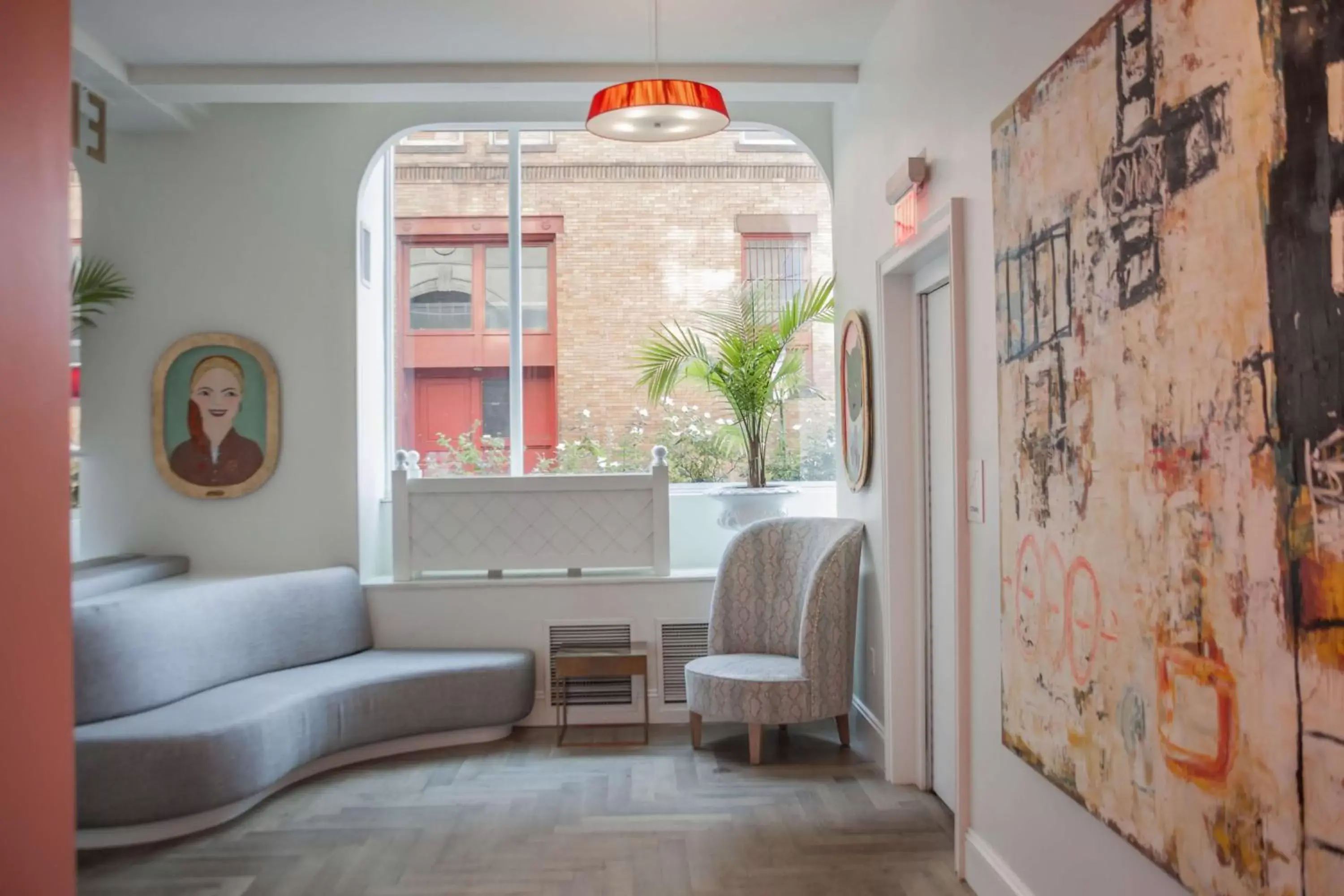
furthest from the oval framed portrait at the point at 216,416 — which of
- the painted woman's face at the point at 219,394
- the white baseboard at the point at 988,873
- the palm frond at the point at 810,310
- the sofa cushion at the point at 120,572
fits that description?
the white baseboard at the point at 988,873

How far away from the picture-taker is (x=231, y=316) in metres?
5.35

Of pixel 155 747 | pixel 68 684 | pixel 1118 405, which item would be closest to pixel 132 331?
pixel 155 747

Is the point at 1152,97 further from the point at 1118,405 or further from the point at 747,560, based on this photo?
the point at 747,560

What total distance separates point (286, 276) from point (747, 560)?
2.82m

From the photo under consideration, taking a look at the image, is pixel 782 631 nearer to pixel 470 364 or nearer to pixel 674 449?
pixel 674 449

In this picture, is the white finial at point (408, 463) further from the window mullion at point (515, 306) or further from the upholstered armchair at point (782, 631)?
the upholstered armchair at point (782, 631)

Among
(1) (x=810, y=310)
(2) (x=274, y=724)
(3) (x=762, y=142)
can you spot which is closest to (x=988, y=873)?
(2) (x=274, y=724)

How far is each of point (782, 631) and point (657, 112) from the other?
2.51 meters

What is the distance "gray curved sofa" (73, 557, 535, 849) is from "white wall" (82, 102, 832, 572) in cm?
33

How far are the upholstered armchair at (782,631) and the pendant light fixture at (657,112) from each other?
1.86 metres

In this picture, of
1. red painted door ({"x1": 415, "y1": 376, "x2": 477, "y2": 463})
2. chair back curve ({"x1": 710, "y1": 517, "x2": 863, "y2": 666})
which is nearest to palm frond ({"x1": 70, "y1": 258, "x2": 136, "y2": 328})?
red painted door ({"x1": 415, "y1": 376, "x2": 477, "y2": 463})

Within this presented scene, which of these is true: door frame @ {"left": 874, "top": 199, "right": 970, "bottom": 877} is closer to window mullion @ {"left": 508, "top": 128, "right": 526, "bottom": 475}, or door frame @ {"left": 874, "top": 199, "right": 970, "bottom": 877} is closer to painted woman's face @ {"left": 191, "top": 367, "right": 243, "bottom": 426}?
window mullion @ {"left": 508, "top": 128, "right": 526, "bottom": 475}

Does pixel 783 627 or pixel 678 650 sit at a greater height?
pixel 783 627

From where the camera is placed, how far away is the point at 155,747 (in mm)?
3631
